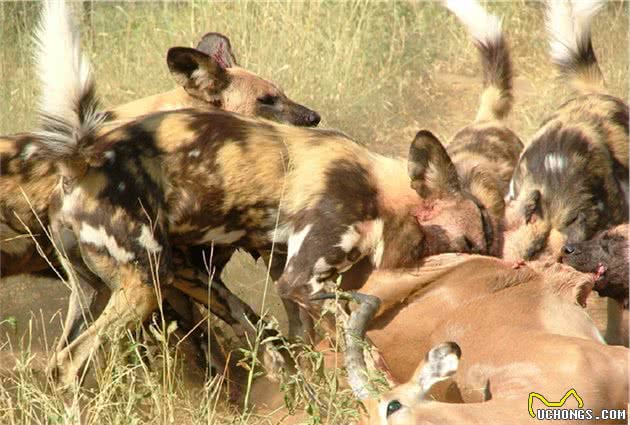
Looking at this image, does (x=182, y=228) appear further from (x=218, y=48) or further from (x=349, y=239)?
(x=218, y=48)

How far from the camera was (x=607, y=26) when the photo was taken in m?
7.91

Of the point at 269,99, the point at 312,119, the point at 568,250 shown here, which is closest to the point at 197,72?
the point at 269,99

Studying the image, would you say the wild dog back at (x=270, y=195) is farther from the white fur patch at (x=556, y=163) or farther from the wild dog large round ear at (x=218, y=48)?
the wild dog large round ear at (x=218, y=48)

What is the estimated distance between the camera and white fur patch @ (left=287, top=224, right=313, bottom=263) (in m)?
4.12

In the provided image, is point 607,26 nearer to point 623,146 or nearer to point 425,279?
point 623,146

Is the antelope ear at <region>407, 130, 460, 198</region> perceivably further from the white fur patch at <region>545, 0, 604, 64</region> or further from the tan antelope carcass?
the white fur patch at <region>545, 0, 604, 64</region>

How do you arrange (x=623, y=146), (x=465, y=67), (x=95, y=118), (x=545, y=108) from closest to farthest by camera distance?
(x=95, y=118)
(x=623, y=146)
(x=545, y=108)
(x=465, y=67)

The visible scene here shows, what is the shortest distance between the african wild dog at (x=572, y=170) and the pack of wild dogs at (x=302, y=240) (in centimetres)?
3

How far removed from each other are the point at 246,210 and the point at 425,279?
0.66 m

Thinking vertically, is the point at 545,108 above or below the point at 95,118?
below

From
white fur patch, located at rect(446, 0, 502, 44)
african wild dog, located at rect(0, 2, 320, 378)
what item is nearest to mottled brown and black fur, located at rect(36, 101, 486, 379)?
african wild dog, located at rect(0, 2, 320, 378)

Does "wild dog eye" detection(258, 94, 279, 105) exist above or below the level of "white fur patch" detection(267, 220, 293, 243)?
above

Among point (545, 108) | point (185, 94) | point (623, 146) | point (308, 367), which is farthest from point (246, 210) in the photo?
point (545, 108)

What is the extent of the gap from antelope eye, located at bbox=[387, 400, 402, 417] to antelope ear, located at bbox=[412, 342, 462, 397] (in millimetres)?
105
